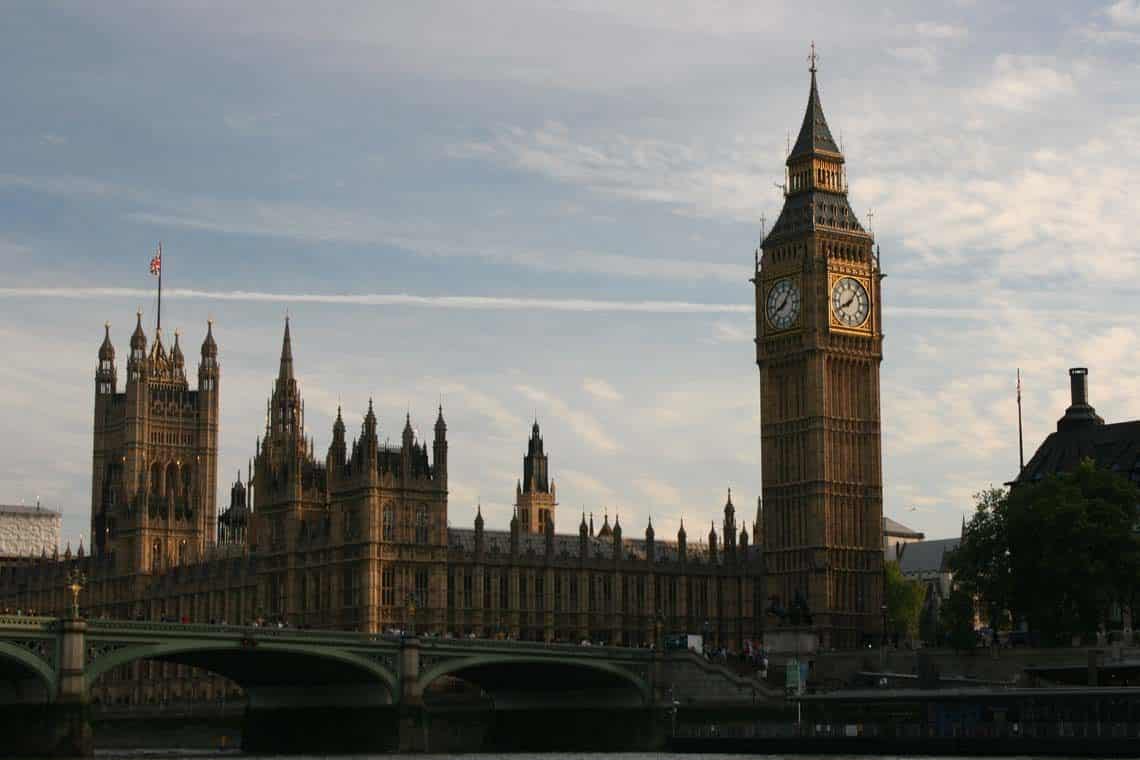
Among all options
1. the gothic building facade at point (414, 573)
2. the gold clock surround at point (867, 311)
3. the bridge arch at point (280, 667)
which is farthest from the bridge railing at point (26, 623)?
the gold clock surround at point (867, 311)

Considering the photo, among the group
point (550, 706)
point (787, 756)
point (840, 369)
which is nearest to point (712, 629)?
point (840, 369)

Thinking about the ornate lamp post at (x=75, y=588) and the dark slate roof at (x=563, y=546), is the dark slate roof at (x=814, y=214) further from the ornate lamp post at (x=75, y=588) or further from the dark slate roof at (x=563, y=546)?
the ornate lamp post at (x=75, y=588)

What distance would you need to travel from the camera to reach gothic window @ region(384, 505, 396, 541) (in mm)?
137875

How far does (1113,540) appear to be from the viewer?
113188 mm

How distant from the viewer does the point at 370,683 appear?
112 meters

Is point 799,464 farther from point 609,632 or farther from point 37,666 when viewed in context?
point 37,666

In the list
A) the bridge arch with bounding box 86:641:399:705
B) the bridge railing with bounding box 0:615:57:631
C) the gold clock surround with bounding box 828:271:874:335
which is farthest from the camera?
the gold clock surround with bounding box 828:271:874:335

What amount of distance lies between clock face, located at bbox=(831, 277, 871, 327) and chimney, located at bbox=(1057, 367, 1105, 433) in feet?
48.3

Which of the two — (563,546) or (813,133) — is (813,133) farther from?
(563,546)

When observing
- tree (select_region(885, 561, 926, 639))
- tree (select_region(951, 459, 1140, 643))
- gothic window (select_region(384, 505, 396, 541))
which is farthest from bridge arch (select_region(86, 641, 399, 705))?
tree (select_region(885, 561, 926, 639))

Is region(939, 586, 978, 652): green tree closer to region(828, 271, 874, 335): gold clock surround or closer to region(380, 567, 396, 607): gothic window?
region(828, 271, 874, 335): gold clock surround

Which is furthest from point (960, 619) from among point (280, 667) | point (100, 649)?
point (100, 649)

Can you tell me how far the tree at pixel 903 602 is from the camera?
554 ft

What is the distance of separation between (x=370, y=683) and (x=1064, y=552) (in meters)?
36.8
